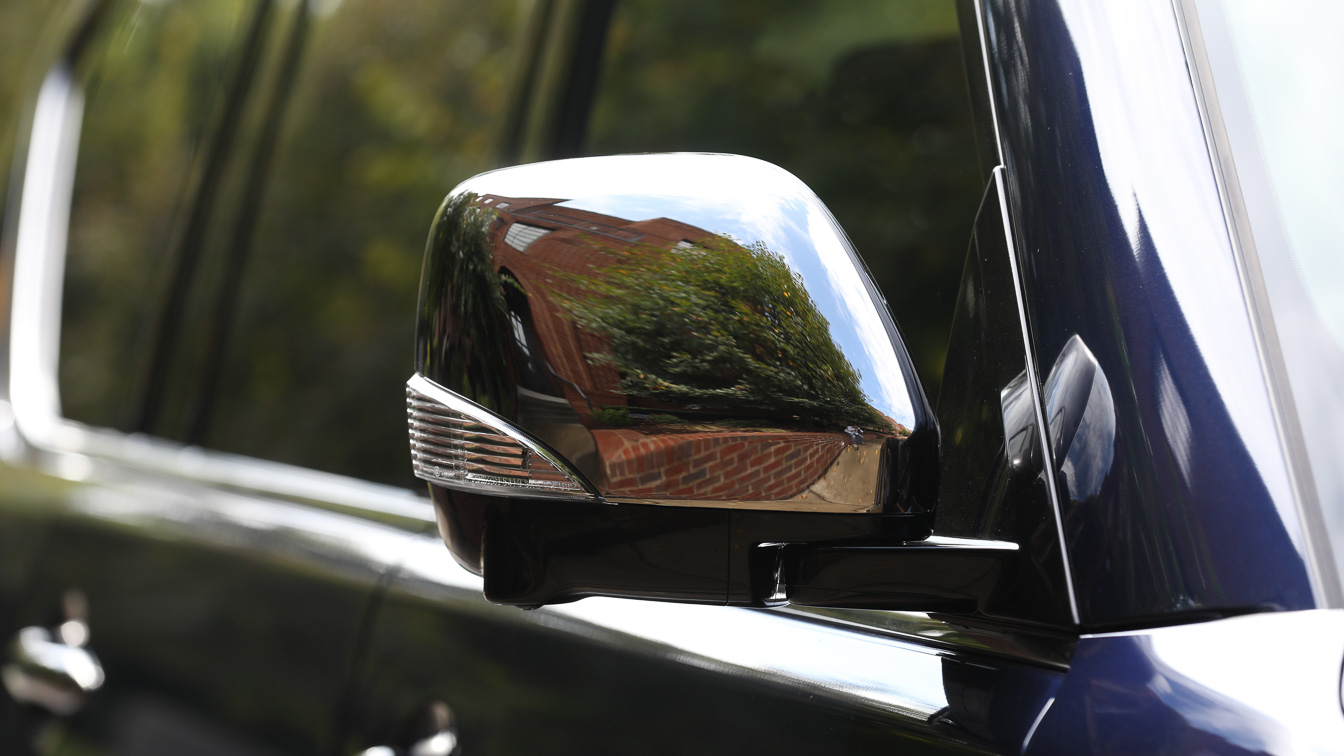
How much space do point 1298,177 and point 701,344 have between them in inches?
21.0

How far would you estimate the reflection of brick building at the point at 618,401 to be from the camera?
852mm

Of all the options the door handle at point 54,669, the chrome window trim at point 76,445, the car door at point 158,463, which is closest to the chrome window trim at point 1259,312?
the chrome window trim at point 76,445

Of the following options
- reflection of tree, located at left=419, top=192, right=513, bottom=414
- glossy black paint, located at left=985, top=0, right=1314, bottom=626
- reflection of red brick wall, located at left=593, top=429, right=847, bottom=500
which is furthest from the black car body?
reflection of tree, located at left=419, top=192, right=513, bottom=414

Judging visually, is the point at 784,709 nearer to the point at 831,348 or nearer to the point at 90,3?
the point at 831,348

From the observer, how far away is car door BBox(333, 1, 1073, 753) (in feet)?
3.13

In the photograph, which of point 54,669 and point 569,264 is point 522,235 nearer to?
point 569,264

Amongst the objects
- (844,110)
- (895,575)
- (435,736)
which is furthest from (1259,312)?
(435,736)

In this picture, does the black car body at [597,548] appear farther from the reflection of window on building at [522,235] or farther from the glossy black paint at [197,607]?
the reflection of window on building at [522,235]

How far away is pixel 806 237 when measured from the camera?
0.87 meters

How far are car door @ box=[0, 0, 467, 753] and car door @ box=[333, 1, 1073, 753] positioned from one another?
0.21 meters

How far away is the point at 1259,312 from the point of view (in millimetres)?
872

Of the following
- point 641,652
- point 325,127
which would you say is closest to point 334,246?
point 325,127

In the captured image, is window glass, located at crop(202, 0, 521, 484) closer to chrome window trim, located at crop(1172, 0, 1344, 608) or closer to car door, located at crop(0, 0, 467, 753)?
car door, located at crop(0, 0, 467, 753)

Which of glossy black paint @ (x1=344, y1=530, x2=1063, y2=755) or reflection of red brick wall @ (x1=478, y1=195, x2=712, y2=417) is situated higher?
reflection of red brick wall @ (x1=478, y1=195, x2=712, y2=417)
